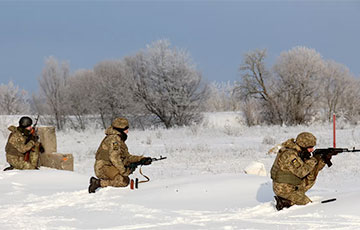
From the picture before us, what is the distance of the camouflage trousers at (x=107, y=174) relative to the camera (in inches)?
348

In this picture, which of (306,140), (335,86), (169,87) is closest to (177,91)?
(169,87)

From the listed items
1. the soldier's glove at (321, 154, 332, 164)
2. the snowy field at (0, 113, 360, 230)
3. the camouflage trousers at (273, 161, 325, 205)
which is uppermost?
the soldier's glove at (321, 154, 332, 164)

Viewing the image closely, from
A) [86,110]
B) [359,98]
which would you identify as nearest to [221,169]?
[86,110]

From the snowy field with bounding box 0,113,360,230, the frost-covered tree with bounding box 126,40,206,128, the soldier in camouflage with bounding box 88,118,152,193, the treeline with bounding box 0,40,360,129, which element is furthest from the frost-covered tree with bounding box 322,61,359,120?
the soldier in camouflage with bounding box 88,118,152,193

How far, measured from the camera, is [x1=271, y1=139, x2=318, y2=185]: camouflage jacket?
6232 millimetres

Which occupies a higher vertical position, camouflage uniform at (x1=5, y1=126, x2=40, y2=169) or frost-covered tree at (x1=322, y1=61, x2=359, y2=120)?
frost-covered tree at (x1=322, y1=61, x2=359, y2=120)

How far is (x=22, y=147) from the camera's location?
36.8ft

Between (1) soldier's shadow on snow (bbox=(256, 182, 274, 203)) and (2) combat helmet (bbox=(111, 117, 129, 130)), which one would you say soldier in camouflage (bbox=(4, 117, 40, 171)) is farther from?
(1) soldier's shadow on snow (bbox=(256, 182, 274, 203))

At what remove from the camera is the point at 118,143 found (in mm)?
8695

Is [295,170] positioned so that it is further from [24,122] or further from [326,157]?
[24,122]

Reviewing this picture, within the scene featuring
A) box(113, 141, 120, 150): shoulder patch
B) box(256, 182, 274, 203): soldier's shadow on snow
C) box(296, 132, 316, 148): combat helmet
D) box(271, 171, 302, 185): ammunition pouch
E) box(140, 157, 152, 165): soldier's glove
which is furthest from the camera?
box(140, 157, 152, 165): soldier's glove

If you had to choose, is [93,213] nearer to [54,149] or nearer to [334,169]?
[54,149]

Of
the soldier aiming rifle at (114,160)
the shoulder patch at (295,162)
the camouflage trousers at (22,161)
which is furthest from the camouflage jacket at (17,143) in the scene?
the shoulder patch at (295,162)

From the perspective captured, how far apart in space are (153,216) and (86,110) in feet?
122
